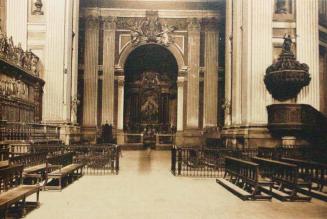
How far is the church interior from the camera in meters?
7.85

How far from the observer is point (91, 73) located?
2491 cm

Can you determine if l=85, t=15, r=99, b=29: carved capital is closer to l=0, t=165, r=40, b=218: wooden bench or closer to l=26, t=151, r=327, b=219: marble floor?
l=26, t=151, r=327, b=219: marble floor

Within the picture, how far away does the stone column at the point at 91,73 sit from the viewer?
24.6 metres

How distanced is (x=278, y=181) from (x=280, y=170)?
0.92 ft

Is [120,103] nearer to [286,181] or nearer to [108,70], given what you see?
[108,70]

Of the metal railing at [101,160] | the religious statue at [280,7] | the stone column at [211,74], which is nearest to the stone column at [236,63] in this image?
the religious statue at [280,7]

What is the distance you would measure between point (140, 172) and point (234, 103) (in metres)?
7.31

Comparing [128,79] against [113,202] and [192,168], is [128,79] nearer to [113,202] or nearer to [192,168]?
[192,168]

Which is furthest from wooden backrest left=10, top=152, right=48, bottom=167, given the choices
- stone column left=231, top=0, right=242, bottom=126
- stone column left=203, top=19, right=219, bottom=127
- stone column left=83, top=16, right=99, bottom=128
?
stone column left=203, top=19, right=219, bottom=127

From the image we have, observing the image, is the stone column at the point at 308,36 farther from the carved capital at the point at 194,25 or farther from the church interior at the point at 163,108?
the carved capital at the point at 194,25

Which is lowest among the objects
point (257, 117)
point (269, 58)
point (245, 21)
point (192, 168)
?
point (192, 168)

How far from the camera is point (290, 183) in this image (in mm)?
8211

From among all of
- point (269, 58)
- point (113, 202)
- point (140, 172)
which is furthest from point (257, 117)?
point (113, 202)

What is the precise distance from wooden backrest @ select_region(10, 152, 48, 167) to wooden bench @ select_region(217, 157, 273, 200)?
442cm
